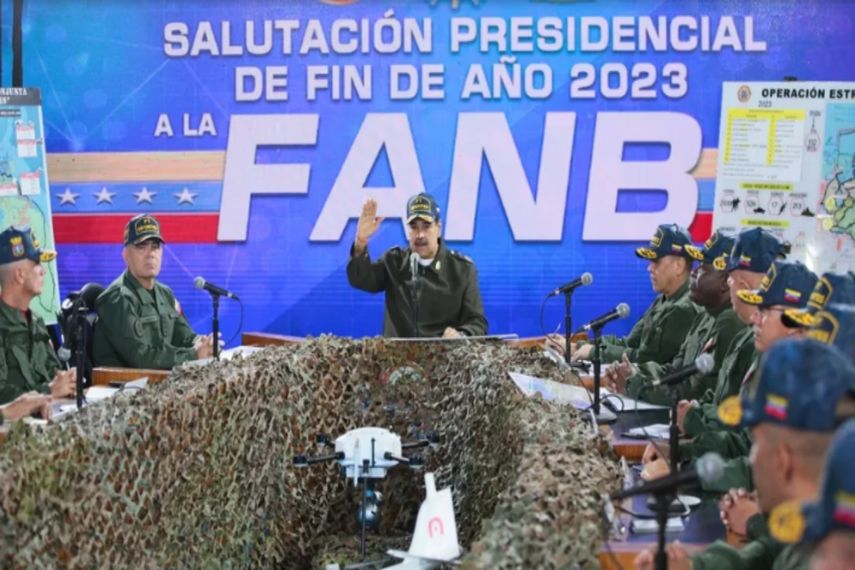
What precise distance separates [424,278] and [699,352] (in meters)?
1.72

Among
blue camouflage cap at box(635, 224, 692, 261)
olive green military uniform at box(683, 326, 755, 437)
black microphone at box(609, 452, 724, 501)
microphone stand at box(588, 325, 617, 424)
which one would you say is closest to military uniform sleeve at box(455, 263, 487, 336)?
blue camouflage cap at box(635, 224, 692, 261)

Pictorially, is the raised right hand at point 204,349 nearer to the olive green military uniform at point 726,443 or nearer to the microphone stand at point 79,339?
the microphone stand at point 79,339

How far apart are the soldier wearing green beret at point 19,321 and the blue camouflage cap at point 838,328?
350 cm

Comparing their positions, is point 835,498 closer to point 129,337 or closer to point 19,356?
point 19,356

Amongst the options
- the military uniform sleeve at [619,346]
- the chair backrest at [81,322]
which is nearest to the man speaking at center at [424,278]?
the military uniform sleeve at [619,346]

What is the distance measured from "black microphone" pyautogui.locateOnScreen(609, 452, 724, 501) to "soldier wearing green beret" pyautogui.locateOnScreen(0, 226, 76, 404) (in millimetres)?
3568

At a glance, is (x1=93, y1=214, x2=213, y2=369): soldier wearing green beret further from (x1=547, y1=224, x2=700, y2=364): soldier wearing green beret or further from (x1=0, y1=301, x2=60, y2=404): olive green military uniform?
(x1=547, y1=224, x2=700, y2=364): soldier wearing green beret

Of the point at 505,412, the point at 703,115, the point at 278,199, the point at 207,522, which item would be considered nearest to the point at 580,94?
the point at 703,115

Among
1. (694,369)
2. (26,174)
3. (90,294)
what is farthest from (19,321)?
(694,369)

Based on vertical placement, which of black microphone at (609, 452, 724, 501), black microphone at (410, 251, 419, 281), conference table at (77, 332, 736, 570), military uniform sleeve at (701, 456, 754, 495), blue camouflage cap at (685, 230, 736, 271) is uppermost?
blue camouflage cap at (685, 230, 736, 271)

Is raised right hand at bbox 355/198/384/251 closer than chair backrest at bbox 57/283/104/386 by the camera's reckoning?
No

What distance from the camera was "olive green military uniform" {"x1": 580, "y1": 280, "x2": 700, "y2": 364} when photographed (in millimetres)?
6145

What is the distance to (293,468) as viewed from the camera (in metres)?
4.67

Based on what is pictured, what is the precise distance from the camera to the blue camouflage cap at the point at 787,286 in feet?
11.7
